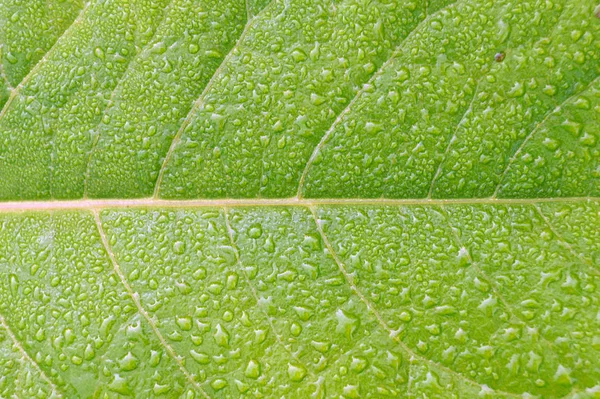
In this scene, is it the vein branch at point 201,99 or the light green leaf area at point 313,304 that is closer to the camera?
the light green leaf area at point 313,304

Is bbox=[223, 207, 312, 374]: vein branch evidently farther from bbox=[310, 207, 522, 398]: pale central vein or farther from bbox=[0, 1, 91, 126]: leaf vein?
bbox=[0, 1, 91, 126]: leaf vein

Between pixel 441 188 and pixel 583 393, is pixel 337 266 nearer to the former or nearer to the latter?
pixel 441 188

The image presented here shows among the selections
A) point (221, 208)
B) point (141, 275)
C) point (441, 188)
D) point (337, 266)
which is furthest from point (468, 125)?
point (141, 275)

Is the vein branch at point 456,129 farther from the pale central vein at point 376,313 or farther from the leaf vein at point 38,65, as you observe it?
the leaf vein at point 38,65

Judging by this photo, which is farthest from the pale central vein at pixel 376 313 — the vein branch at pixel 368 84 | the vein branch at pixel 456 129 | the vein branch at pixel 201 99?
the vein branch at pixel 201 99

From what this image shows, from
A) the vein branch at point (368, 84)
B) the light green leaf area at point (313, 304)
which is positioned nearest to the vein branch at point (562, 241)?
the light green leaf area at point (313, 304)

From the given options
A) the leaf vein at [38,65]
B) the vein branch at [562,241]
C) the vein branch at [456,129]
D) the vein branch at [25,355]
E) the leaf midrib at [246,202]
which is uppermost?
the leaf vein at [38,65]

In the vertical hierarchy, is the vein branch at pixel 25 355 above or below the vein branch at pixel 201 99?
below

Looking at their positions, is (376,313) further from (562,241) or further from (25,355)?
(25,355)
